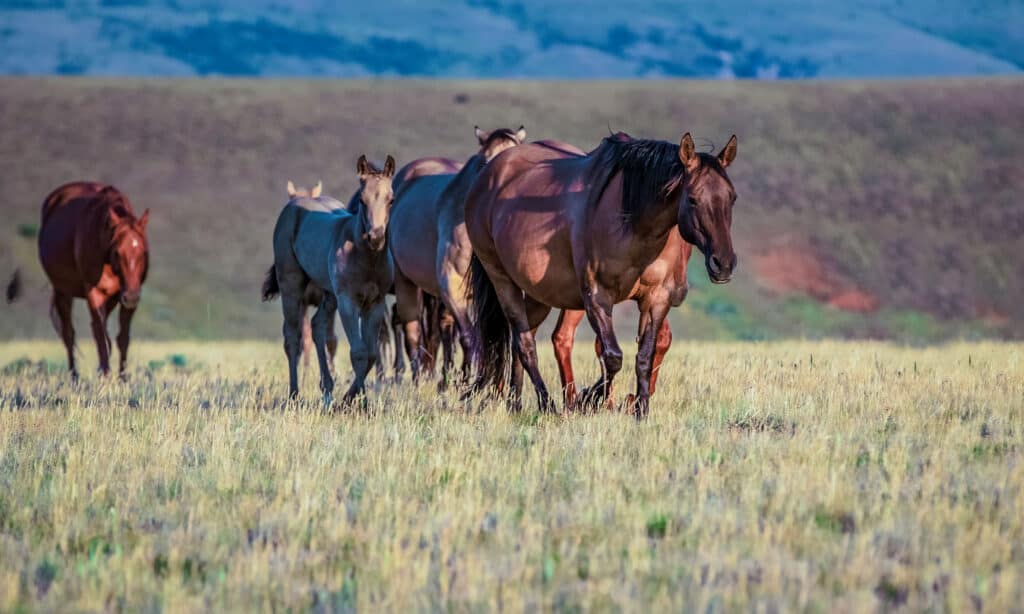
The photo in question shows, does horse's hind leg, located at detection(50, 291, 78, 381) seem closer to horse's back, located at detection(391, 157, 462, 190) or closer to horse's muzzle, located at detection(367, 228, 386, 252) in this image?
horse's back, located at detection(391, 157, 462, 190)

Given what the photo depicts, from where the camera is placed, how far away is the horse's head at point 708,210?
8.12m

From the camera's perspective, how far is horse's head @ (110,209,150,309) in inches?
557

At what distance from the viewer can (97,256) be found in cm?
1459

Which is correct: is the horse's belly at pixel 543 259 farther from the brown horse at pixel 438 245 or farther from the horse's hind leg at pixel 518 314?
the brown horse at pixel 438 245

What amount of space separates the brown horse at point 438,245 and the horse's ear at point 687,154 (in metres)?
2.53

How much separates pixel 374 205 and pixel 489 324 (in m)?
1.40

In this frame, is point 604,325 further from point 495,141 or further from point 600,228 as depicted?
point 495,141

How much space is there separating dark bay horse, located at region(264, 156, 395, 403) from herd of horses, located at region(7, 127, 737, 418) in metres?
0.01

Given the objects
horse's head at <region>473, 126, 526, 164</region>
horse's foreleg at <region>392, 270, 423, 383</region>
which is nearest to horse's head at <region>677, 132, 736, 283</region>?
horse's head at <region>473, 126, 526, 164</region>

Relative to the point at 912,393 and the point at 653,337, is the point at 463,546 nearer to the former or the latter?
the point at 653,337

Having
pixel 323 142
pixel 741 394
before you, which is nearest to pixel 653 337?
pixel 741 394

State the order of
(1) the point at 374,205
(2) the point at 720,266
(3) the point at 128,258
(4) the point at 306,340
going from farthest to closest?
1. (4) the point at 306,340
2. (3) the point at 128,258
3. (1) the point at 374,205
4. (2) the point at 720,266

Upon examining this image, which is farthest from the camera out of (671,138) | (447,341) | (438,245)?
(671,138)

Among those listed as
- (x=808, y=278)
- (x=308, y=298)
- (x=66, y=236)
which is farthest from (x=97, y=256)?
(x=808, y=278)
